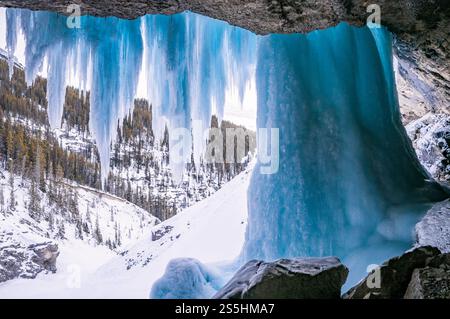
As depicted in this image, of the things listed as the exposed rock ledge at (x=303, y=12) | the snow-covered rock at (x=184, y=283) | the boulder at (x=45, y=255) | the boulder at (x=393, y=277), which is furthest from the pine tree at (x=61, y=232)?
the boulder at (x=393, y=277)

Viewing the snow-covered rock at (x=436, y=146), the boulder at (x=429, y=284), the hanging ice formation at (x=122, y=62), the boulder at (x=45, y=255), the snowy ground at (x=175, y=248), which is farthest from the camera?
the boulder at (x=45, y=255)

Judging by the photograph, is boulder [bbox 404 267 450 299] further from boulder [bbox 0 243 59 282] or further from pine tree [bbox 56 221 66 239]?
pine tree [bbox 56 221 66 239]

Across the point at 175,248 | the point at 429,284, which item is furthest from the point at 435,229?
the point at 175,248

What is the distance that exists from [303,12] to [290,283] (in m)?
3.37

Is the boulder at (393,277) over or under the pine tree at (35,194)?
over

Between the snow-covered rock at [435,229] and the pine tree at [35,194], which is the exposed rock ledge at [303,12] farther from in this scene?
the pine tree at [35,194]

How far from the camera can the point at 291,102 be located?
6.16 m

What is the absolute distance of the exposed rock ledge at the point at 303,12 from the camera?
5.24 meters

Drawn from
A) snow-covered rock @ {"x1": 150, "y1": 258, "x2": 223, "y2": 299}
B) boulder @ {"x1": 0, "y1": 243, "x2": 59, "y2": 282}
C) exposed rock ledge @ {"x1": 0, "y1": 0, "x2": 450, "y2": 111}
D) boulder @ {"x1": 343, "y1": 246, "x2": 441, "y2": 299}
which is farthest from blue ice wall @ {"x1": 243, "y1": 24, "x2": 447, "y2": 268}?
boulder @ {"x1": 0, "y1": 243, "x2": 59, "y2": 282}

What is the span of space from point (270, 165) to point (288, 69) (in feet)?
4.70

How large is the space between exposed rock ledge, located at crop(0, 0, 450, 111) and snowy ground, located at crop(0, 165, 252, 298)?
6713 mm

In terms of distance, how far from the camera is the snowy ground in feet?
42.9

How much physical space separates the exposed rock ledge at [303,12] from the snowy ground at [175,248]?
671 centimetres

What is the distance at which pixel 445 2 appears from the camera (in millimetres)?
5223
